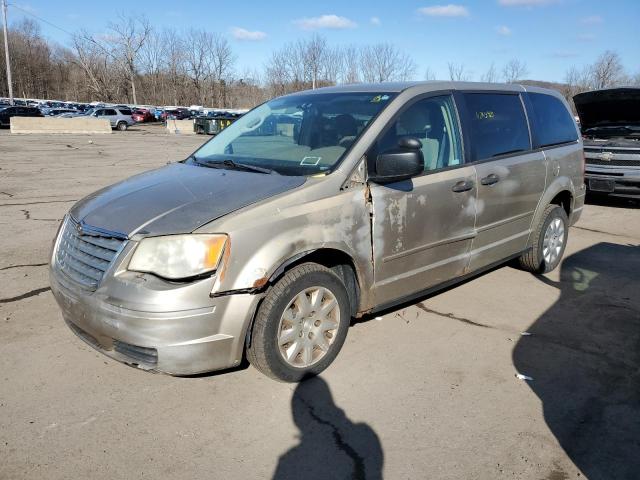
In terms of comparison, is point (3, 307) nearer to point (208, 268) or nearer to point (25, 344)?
point (25, 344)

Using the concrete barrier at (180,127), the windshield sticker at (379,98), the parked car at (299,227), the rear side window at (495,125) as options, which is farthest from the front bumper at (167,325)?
the concrete barrier at (180,127)

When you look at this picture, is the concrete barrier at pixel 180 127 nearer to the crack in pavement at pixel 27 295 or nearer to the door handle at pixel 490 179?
the crack in pavement at pixel 27 295

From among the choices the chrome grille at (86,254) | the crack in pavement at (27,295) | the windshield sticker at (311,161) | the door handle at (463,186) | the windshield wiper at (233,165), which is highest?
the windshield sticker at (311,161)

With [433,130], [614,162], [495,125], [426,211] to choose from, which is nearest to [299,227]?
[426,211]

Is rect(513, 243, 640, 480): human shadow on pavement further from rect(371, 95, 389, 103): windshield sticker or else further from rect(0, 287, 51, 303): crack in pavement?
rect(0, 287, 51, 303): crack in pavement

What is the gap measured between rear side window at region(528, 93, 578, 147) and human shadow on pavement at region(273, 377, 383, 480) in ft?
11.0

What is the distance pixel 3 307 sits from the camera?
14.1 feet

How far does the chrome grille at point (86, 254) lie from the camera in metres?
2.89

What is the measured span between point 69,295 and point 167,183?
0.97 m

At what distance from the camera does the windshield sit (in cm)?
355

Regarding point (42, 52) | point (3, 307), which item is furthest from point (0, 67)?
point (3, 307)

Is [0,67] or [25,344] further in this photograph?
[0,67]

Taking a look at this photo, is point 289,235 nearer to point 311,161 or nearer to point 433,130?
point 311,161

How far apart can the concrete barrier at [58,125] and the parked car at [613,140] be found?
32143 mm
